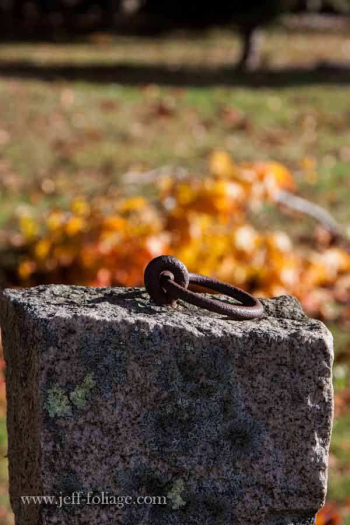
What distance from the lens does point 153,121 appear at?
905 centimetres

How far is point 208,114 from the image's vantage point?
939 centimetres

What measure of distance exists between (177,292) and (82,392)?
11.0 inches

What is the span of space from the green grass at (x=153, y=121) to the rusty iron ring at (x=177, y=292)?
3.05 metres

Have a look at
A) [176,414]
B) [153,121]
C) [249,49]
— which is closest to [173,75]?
[249,49]

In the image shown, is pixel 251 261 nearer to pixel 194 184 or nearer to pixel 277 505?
pixel 194 184

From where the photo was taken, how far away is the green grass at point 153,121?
7281 mm

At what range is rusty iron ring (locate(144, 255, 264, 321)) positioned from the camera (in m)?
1.56

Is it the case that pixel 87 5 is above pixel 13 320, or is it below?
above

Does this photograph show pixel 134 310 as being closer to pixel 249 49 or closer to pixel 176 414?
pixel 176 414

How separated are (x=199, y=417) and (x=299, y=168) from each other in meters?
6.71

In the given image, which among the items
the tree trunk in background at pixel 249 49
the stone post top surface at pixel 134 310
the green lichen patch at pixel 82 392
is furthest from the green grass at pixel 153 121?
the green lichen patch at pixel 82 392

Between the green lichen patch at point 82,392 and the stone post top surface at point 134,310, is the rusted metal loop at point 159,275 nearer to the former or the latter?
the stone post top surface at point 134,310

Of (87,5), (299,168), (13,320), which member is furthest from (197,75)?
(13,320)

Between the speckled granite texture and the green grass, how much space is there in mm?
3069
